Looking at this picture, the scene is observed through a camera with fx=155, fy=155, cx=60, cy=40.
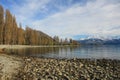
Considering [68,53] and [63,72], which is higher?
[63,72]

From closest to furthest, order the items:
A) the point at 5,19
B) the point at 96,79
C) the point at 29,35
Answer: the point at 96,79 → the point at 5,19 → the point at 29,35

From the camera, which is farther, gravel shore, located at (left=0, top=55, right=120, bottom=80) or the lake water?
the lake water

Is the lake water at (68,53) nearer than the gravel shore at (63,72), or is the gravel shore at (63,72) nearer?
the gravel shore at (63,72)

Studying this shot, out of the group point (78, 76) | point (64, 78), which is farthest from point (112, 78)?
point (64, 78)

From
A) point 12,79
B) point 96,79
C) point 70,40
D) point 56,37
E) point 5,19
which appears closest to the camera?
point 12,79

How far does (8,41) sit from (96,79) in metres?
66.8

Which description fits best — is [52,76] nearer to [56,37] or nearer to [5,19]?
[5,19]

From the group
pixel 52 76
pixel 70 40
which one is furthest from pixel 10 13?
pixel 70 40

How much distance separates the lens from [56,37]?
17512 cm

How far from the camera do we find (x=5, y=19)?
7244 cm

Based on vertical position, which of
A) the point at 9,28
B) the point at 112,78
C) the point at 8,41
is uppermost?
the point at 9,28

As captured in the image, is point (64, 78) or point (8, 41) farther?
point (8, 41)

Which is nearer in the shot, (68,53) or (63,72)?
(63,72)

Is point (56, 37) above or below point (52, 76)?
above
